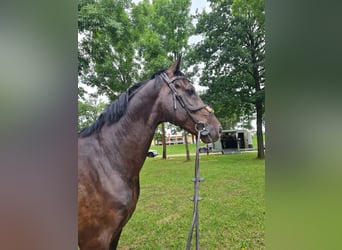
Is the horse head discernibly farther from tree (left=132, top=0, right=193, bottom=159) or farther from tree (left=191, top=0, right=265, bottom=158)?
tree (left=191, top=0, right=265, bottom=158)

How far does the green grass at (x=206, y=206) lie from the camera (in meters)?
1.99

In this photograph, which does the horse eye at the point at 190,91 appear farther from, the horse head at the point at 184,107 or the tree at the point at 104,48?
the tree at the point at 104,48

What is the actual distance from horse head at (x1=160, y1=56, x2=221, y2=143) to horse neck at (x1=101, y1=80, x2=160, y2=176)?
0.07 metres

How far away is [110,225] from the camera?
0.97 meters

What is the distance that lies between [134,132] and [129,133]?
3 centimetres

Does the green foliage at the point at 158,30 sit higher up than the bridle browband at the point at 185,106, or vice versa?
the green foliage at the point at 158,30

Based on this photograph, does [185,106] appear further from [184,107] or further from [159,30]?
[159,30]

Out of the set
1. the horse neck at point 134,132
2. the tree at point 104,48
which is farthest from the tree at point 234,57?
the horse neck at point 134,132

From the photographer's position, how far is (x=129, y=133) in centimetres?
106
